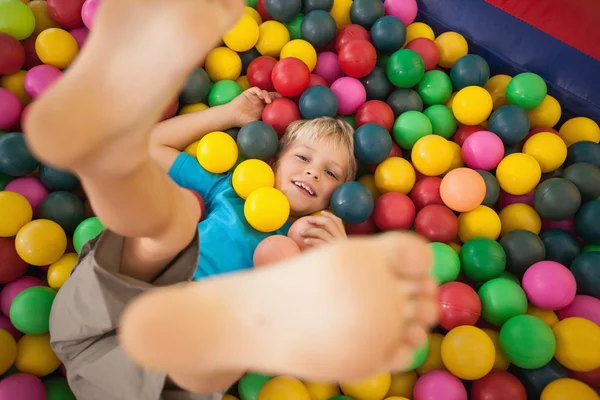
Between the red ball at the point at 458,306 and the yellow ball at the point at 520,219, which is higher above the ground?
the yellow ball at the point at 520,219

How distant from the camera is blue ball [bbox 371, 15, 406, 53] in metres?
1.42

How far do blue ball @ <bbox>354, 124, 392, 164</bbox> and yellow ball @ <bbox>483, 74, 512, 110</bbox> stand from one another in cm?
40

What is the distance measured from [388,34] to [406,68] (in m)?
0.12

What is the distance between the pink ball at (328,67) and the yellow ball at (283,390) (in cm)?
86

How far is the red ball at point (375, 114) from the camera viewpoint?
1350mm

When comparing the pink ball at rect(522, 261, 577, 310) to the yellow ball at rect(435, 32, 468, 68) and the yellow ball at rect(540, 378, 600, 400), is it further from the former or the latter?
the yellow ball at rect(435, 32, 468, 68)

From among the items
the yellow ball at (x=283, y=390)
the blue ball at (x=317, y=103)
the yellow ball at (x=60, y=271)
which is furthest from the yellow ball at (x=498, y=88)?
the yellow ball at (x=60, y=271)

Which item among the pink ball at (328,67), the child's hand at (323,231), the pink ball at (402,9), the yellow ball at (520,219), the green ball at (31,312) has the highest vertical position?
the pink ball at (402,9)

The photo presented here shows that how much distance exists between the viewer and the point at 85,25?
1.41m

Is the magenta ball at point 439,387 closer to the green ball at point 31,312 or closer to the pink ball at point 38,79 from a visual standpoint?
the green ball at point 31,312

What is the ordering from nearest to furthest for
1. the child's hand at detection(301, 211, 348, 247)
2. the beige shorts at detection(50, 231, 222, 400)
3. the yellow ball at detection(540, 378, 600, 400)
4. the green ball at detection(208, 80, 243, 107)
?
the beige shorts at detection(50, 231, 222, 400) → the yellow ball at detection(540, 378, 600, 400) → the child's hand at detection(301, 211, 348, 247) → the green ball at detection(208, 80, 243, 107)

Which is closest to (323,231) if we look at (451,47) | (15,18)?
(451,47)

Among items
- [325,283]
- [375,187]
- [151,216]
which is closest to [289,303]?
[325,283]

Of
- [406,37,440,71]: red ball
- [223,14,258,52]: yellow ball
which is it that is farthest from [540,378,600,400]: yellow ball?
[223,14,258,52]: yellow ball
